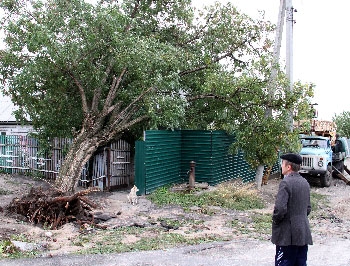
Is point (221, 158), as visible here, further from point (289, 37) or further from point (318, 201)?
point (289, 37)

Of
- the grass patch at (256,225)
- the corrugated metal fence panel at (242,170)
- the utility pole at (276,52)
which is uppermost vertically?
the utility pole at (276,52)

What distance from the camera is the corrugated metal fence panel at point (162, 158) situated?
13328 mm

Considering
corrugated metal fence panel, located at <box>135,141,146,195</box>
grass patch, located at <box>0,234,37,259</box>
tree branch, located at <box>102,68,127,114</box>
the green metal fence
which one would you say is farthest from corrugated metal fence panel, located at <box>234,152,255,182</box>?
grass patch, located at <box>0,234,37,259</box>

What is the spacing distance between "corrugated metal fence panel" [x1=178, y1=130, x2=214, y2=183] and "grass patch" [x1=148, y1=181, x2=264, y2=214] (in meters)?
1.76

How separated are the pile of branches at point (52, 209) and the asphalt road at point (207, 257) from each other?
9.56ft

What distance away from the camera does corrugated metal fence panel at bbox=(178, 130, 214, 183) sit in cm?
1514

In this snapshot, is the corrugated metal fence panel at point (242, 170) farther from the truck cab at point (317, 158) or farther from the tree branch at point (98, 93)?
the tree branch at point (98, 93)

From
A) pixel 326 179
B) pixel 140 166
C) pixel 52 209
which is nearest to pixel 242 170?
pixel 326 179

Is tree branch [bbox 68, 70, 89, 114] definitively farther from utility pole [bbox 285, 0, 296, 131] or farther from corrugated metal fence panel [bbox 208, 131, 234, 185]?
utility pole [bbox 285, 0, 296, 131]

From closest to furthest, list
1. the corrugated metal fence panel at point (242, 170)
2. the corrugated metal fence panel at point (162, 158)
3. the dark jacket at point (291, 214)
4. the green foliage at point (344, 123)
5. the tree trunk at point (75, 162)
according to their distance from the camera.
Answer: the dark jacket at point (291, 214), the tree trunk at point (75, 162), the corrugated metal fence panel at point (162, 158), the corrugated metal fence panel at point (242, 170), the green foliage at point (344, 123)

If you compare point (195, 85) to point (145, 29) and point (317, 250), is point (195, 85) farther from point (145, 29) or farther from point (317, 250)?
point (317, 250)

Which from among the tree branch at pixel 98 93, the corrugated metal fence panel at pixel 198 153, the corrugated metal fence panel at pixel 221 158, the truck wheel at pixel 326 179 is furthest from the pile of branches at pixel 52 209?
the truck wheel at pixel 326 179

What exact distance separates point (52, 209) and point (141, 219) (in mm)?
2124

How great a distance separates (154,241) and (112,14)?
7.30 metres
